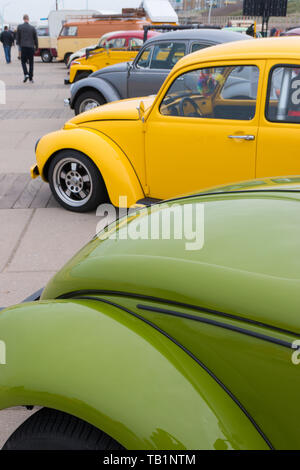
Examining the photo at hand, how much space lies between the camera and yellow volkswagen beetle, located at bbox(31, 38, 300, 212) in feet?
14.7

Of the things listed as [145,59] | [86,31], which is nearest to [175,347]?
[145,59]

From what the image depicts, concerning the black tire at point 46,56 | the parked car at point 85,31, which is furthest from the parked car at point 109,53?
the black tire at point 46,56

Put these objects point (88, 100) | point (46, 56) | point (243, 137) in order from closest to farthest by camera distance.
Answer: point (243, 137), point (88, 100), point (46, 56)

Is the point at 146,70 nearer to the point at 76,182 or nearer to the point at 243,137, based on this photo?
the point at 76,182

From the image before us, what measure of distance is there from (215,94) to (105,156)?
1.33m

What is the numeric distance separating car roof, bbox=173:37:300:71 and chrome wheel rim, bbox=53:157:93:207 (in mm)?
1609

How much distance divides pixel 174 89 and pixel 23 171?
360 cm

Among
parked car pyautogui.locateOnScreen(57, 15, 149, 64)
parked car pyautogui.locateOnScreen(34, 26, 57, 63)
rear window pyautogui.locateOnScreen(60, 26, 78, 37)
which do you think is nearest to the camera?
parked car pyautogui.locateOnScreen(57, 15, 149, 64)

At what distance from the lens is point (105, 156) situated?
5422mm

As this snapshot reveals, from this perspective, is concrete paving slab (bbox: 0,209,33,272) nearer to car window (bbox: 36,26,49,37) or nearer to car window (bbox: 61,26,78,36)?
car window (bbox: 61,26,78,36)

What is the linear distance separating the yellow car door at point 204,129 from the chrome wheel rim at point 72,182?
99cm

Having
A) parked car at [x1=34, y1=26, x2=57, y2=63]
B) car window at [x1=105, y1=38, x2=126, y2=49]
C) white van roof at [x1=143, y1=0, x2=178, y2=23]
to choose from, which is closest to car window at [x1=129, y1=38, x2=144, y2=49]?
car window at [x1=105, y1=38, x2=126, y2=49]

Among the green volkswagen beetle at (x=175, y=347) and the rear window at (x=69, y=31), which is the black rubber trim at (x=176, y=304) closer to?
the green volkswagen beetle at (x=175, y=347)

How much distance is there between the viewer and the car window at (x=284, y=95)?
441 cm
